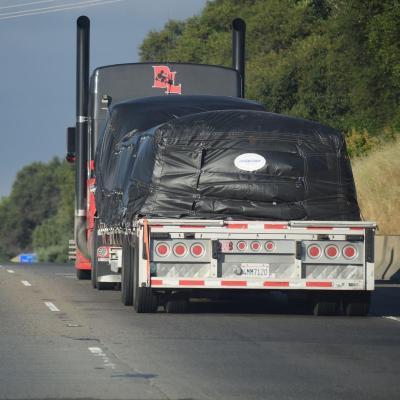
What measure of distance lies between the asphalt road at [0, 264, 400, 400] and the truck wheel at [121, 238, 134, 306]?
0.27 m

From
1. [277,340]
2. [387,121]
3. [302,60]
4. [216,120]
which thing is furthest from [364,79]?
[277,340]

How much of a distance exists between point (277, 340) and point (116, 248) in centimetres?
681

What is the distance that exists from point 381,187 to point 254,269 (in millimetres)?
23211

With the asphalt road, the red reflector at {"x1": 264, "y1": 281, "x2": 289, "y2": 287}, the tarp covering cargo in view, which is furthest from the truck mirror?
the red reflector at {"x1": 264, "y1": 281, "x2": 289, "y2": 287}

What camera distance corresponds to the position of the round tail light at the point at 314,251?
1858 centimetres

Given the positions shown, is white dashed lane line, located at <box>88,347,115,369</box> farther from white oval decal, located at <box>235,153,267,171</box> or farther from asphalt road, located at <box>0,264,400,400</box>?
white oval decal, located at <box>235,153,267,171</box>

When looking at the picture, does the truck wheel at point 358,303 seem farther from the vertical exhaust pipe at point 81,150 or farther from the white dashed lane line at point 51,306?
the vertical exhaust pipe at point 81,150

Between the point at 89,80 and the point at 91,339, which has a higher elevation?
the point at 89,80

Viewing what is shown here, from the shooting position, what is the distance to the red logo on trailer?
87.5 feet

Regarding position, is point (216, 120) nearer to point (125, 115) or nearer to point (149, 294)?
point (149, 294)

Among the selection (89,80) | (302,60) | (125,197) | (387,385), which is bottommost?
(387,385)

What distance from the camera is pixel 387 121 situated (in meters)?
52.0

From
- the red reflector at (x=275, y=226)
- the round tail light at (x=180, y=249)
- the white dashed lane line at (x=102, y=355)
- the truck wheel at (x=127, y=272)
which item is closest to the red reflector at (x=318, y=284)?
the red reflector at (x=275, y=226)

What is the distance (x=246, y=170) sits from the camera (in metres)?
19.4
